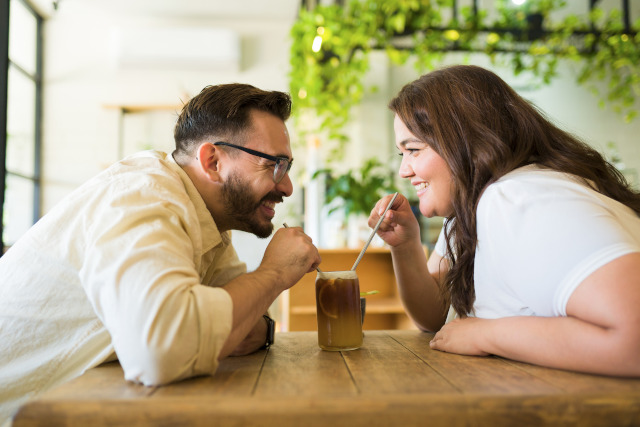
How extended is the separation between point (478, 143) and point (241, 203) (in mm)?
674

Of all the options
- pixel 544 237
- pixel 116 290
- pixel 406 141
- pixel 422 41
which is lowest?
pixel 116 290

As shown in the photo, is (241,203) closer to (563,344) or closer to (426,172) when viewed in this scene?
(426,172)

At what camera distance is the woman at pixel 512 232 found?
89 cm

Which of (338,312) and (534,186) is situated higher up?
(534,186)

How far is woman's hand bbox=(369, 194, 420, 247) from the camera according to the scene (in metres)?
1.59

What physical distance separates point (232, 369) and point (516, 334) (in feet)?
1.87

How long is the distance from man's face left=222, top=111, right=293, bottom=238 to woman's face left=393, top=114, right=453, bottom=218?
35 cm

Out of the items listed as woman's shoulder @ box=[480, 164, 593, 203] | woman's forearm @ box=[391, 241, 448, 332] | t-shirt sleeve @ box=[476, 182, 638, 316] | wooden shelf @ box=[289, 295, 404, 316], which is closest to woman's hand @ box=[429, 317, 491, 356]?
t-shirt sleeve @ box=[476, 182, 638, 316]

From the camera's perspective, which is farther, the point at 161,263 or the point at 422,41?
the point at 422,41

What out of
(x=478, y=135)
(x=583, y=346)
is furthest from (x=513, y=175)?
(x=583, y=346)

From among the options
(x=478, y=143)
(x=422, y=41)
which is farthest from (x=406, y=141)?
(x=422, y=41)

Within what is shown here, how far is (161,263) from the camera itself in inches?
36.4

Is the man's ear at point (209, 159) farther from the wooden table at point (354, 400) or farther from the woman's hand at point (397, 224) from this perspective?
the wooden table at point (354, 400)

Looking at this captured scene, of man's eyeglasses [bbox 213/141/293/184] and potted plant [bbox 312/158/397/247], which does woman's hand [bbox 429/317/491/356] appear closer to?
man's eyeglasses [bbox 213/141/293/184]
